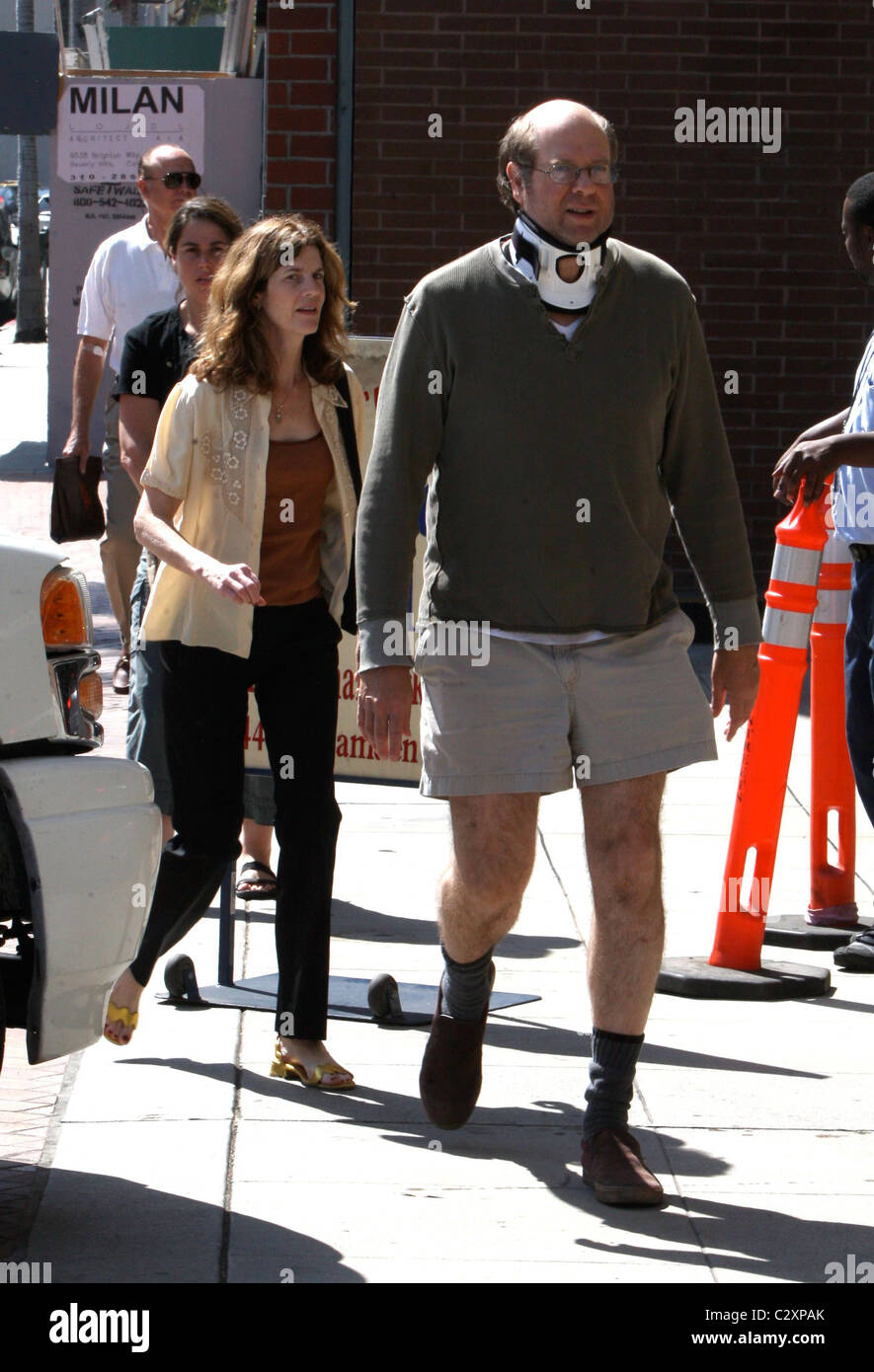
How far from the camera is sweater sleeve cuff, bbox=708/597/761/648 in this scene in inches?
173

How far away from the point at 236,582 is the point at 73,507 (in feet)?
8.42

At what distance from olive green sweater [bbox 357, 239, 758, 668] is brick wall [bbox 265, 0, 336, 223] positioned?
6.95 meters

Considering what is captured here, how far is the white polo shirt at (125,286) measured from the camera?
26.7 feet

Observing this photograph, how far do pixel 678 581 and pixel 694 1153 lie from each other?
25.3ft

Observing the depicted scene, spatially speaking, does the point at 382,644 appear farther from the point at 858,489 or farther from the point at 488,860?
the point at 858,489

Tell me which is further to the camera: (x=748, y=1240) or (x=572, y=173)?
(x=572, y=173)

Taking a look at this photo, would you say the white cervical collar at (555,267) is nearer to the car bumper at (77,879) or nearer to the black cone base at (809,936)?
the car bumper at (77,879)

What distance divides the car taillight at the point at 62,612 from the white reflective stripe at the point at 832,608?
316 centimetres

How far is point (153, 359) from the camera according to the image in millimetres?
5707

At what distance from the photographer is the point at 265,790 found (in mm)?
6312

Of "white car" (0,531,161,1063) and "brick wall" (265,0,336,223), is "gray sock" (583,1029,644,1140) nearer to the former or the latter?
"white car" (0,531,161,1063)

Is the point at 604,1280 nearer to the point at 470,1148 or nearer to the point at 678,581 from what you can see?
the point at 470,1148

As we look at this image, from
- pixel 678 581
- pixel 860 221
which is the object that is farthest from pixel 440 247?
pixel 860 221

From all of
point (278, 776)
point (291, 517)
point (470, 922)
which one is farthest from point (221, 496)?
point (470, 922)
